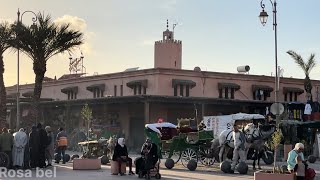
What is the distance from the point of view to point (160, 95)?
37.3 m

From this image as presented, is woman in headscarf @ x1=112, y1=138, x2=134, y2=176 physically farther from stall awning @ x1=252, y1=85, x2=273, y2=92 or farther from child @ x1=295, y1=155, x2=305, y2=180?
stall awning @ x1=252, y1=85, x2=273, y2=92

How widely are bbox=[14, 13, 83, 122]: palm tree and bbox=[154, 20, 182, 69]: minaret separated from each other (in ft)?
59.3

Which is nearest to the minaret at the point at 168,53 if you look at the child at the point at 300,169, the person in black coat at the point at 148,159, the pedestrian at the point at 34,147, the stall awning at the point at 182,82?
the stall awning at the point at 182,82

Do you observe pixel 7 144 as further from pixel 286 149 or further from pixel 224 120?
pixel 224 120

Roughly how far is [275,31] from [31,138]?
504 inches

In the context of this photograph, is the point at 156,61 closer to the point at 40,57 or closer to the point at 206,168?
the point at 40,57

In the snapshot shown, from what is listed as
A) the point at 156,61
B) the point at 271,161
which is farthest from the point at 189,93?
the point at 271,161

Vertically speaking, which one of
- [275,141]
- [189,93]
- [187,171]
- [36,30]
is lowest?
[187,171]

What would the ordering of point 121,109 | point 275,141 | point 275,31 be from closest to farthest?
point 275,141 < point 275,31 < point 121,109

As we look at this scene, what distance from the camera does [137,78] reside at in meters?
43.2

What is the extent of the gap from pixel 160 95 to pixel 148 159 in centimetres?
1826

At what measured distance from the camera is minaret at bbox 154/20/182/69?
50.2m

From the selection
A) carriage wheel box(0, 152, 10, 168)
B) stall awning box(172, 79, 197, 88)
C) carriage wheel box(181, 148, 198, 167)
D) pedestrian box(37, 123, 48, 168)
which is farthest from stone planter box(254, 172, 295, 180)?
stall awning box(172, 79, 197, 88)

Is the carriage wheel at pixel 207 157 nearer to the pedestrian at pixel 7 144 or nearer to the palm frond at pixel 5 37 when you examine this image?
the pedestrian at pixel 7 144
